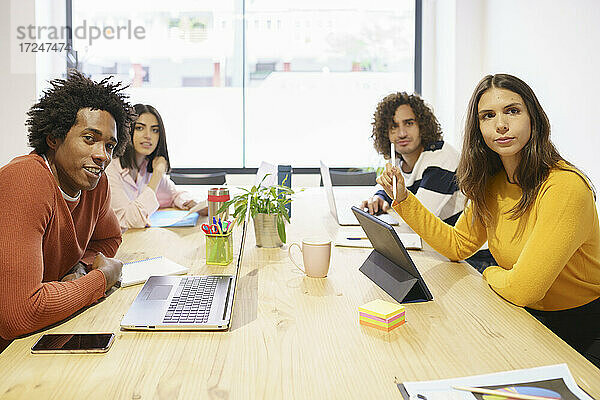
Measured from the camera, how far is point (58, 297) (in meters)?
1.15

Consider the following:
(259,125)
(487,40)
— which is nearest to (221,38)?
(259,125)

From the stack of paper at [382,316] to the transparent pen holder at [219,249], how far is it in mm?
515

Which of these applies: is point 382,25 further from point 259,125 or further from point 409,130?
point 409,130

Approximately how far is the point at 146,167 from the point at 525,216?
1.93 meters

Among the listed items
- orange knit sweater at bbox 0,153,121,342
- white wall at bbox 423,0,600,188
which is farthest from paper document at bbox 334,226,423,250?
white wall at bbox 423,0,600,188

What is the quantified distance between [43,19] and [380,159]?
3093 millimetres

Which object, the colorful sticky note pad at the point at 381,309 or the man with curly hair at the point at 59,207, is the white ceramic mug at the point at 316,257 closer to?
the colorful sticky note pad at the point at 381,309

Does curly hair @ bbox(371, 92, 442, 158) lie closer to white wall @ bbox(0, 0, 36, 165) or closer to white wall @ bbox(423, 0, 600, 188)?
white wall @ bbox(423, 0, 600, 188)

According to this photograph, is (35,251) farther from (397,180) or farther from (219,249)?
(397,180)

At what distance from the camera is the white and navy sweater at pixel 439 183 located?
8.06ft

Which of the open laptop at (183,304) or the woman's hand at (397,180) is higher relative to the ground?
Answer: the woman's hand at (397,180)

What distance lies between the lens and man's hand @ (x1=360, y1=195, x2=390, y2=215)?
2562 millimetres

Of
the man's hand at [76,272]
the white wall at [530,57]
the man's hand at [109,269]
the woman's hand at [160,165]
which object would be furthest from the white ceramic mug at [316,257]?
the white wall at [530,57]

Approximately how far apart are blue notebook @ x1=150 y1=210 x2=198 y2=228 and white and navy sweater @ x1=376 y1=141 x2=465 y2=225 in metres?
1.03
